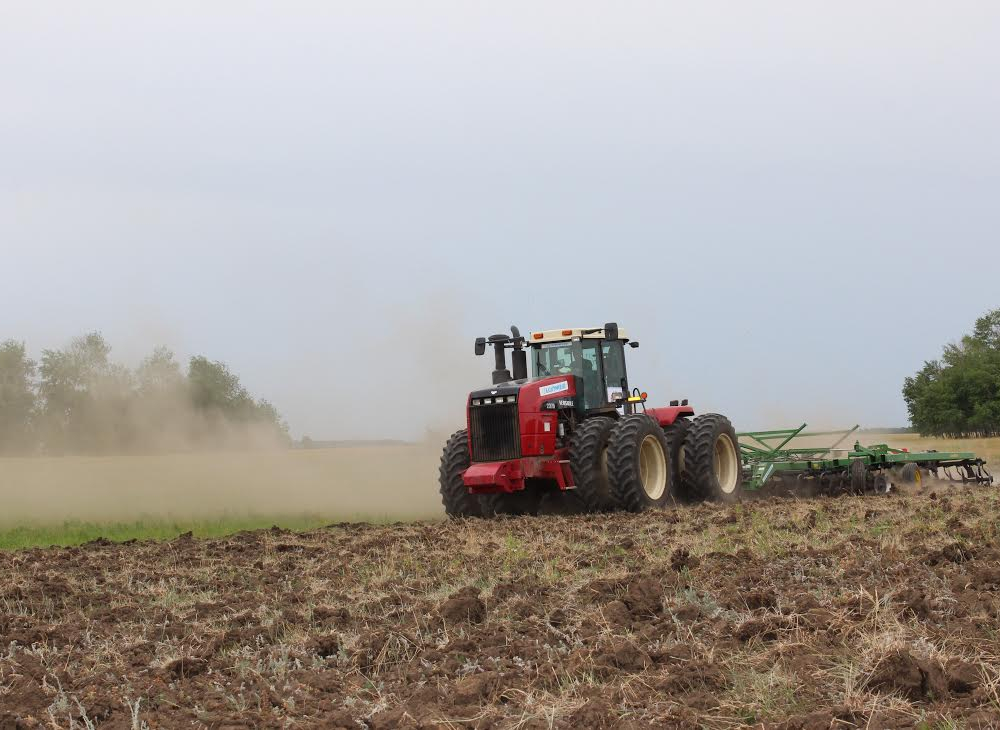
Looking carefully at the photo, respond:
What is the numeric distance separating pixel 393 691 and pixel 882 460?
1442 centimetres

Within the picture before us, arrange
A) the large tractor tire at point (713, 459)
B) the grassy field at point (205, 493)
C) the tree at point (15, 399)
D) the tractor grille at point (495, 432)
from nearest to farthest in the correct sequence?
the tractor grille at point (495, 432) < the large tractor tire at point (713, 459) < the grassy field at point (205, 493) < the tree at point (15, 399)

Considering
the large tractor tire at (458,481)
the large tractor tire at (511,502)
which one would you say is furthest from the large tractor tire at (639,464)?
the large tractor tire at (458,481)

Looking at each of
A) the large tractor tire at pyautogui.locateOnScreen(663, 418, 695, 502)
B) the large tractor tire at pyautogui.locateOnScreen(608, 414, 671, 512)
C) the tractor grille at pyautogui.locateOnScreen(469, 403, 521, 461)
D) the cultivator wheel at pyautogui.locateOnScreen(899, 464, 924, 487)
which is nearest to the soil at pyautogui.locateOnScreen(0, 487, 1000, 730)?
the large tractor tire at pyautogui.locateOnScreen(608, 414, 671, 512)

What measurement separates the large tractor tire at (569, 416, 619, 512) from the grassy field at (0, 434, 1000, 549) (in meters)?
5.52

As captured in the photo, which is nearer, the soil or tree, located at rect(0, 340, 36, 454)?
the soil

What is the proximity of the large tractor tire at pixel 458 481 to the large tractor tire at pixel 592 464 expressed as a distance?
62.2 inches

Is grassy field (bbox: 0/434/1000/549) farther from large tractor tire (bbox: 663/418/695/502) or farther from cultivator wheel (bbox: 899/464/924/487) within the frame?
cultivator wheel (bbox: 899/464/924/487)

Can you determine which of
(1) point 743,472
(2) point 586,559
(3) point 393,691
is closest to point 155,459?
(1) point 743,472

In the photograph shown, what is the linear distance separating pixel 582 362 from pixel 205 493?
1257cm

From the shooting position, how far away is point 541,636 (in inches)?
249

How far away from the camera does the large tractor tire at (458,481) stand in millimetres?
15422

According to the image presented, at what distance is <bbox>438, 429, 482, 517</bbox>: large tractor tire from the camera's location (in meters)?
15.4

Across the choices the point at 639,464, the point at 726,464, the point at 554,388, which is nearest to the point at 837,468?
the point at 726,464

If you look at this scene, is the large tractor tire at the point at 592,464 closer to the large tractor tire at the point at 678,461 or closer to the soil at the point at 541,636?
the large tractor tire at the point at 678,461
